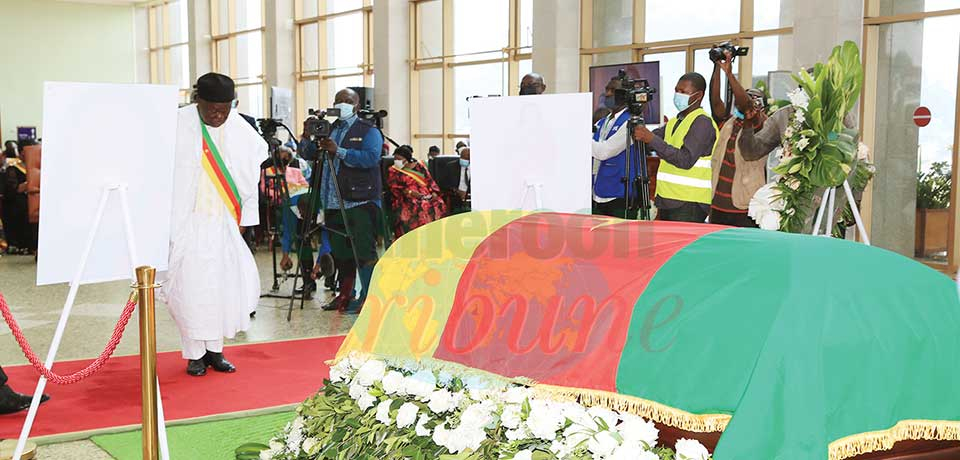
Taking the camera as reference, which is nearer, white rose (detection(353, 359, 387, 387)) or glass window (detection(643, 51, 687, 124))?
white rose (detection(353, 359, 387, 387))

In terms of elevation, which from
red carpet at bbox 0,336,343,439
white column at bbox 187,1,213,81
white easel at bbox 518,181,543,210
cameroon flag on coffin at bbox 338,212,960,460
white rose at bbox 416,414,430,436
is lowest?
red carpet at bbox 0,336,343,439

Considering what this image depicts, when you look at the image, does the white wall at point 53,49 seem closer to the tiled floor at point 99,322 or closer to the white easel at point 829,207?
the tiled floor at point 99,322

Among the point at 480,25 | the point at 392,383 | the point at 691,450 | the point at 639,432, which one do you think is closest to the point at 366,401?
the point at 392,383

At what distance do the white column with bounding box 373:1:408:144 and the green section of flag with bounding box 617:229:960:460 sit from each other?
14.1 metres

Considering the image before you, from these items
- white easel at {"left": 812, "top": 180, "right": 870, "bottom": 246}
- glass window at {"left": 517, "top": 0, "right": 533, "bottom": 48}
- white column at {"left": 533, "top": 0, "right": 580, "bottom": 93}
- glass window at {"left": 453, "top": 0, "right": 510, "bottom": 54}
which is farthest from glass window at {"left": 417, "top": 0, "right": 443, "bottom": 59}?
white easel at {"left": 812, "top": 180, "right": 870, "bottom": 246}

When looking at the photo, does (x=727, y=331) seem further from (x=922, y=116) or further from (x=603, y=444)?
(x=922, y=116)

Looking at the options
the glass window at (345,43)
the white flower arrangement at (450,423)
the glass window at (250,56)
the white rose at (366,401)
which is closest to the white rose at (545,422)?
the white flower arrangement at (450,423)

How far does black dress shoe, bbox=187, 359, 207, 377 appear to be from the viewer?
18.2ft

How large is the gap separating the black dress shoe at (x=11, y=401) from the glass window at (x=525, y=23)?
10.8 metres

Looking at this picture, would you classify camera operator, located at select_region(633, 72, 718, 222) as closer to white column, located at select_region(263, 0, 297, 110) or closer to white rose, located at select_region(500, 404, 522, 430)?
white rose, located at select_region(500, 404, 522, 430)

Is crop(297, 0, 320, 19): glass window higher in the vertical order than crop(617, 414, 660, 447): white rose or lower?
higher

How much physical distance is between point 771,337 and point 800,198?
2.84 m

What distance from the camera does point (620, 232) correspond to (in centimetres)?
307

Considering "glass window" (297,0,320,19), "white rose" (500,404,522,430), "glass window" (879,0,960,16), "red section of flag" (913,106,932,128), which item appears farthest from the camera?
"glass window" (297,0,320,19)
